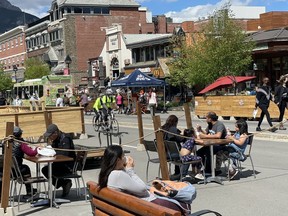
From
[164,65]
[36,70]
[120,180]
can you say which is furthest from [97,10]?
[120,180]

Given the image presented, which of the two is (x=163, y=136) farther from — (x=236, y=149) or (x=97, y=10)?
(x=97, y=10)

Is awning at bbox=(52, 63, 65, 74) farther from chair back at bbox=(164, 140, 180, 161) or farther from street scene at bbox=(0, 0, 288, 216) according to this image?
chair back at bbox=(164, 140, 180, 161)

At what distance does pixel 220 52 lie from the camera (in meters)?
34.0

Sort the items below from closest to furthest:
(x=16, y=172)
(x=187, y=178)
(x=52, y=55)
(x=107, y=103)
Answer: (x=16, y=172) < (x=187, y=178) < (x=107, y=103) < (x=52, y=55)

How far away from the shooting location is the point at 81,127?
755 inches

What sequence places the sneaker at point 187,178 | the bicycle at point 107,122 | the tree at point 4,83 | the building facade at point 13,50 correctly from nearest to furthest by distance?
the sneaker at point 187,178, the bicycle at point 107,122, the tree at point 4,83, the building facade at point 13,50

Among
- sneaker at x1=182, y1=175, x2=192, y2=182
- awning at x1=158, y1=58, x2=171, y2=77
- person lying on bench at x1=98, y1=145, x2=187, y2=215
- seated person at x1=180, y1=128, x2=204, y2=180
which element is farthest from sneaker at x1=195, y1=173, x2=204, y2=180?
awning at x1=158, y1=58, x2=171, y2=77

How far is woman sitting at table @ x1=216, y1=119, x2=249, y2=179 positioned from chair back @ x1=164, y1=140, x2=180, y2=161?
3.39ft

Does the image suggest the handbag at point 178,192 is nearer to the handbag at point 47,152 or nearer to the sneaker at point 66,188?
the handbag at point 47,152

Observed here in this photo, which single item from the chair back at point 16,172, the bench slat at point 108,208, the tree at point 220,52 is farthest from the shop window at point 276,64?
the bench slat at point 108,208

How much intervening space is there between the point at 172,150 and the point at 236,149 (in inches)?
52.0

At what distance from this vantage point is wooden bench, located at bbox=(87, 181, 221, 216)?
168 inches

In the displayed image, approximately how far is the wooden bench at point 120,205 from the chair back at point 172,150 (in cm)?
376

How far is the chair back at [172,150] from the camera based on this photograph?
372 inches
